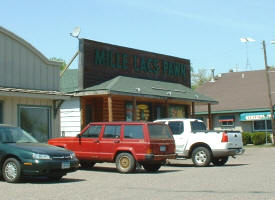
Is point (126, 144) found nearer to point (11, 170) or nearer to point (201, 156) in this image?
point (201, 156)

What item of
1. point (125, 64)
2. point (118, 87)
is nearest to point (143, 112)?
point (125, 64)

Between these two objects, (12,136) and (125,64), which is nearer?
(12,136)

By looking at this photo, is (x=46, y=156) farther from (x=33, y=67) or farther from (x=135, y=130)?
(x=33, y=67)

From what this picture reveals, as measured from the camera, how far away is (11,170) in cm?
1303

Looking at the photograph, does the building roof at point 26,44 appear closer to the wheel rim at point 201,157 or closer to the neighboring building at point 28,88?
the neighboring building at point 28,88

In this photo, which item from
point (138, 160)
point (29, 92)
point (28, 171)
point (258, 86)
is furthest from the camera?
point (258, 86)

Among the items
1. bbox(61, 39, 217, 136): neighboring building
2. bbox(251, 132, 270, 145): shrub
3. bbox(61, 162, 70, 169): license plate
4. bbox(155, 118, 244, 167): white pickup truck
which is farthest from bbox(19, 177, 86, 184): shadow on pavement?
bbox(251, 132, 270, 145): shrub

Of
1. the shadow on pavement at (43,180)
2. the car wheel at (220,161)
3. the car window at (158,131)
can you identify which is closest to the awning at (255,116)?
the car wheel at (220,161)

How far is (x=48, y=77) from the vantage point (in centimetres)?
2188

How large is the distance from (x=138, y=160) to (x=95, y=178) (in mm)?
2014

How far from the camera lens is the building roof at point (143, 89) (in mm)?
24009

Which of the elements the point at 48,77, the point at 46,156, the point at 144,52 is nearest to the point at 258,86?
the point at 144,52

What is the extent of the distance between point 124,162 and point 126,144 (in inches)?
23.8

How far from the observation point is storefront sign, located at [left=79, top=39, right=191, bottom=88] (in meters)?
25.3
